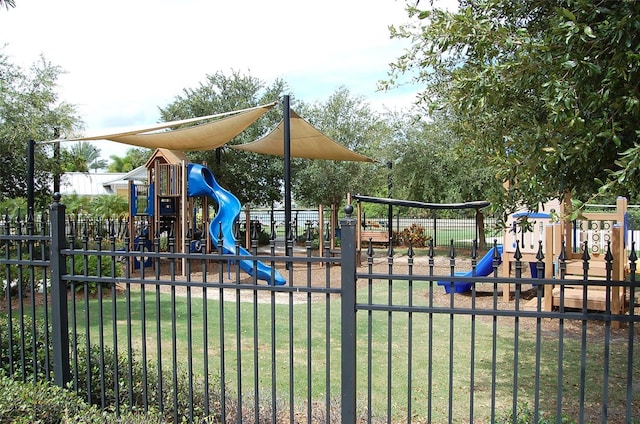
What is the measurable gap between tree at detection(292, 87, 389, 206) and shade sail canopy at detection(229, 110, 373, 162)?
7.21 m

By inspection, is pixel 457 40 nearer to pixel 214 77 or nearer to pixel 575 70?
pixel 575 70

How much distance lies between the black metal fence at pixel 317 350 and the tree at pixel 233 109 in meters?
10.5

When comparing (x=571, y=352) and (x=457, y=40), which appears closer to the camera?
(x=457, y=40)

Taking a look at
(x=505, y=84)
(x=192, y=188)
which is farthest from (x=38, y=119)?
(x=505, y=84)

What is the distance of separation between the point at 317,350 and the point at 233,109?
45.3ft

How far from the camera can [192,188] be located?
547 inches

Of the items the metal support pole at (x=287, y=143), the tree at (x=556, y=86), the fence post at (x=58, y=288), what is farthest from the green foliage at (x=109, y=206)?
the tree at (x=556, y=86)

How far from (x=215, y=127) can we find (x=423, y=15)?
796 centimetres

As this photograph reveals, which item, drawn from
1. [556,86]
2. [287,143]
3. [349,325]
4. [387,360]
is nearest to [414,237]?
[287,143]

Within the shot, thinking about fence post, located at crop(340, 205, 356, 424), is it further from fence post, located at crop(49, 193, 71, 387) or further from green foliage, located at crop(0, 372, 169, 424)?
fence post, located at crop(49, 193, 71, 387)

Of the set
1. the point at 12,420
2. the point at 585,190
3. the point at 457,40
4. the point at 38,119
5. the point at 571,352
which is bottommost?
the point at 571,352

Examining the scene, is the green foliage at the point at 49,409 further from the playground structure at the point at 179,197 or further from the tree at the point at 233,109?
the tree at the point at 233,109

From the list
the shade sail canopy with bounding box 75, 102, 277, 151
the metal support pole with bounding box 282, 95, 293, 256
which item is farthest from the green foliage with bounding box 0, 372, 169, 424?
the shade sail canopy with bounding box 75, 102, 277, 151

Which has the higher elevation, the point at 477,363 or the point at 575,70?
the point at 575,70
